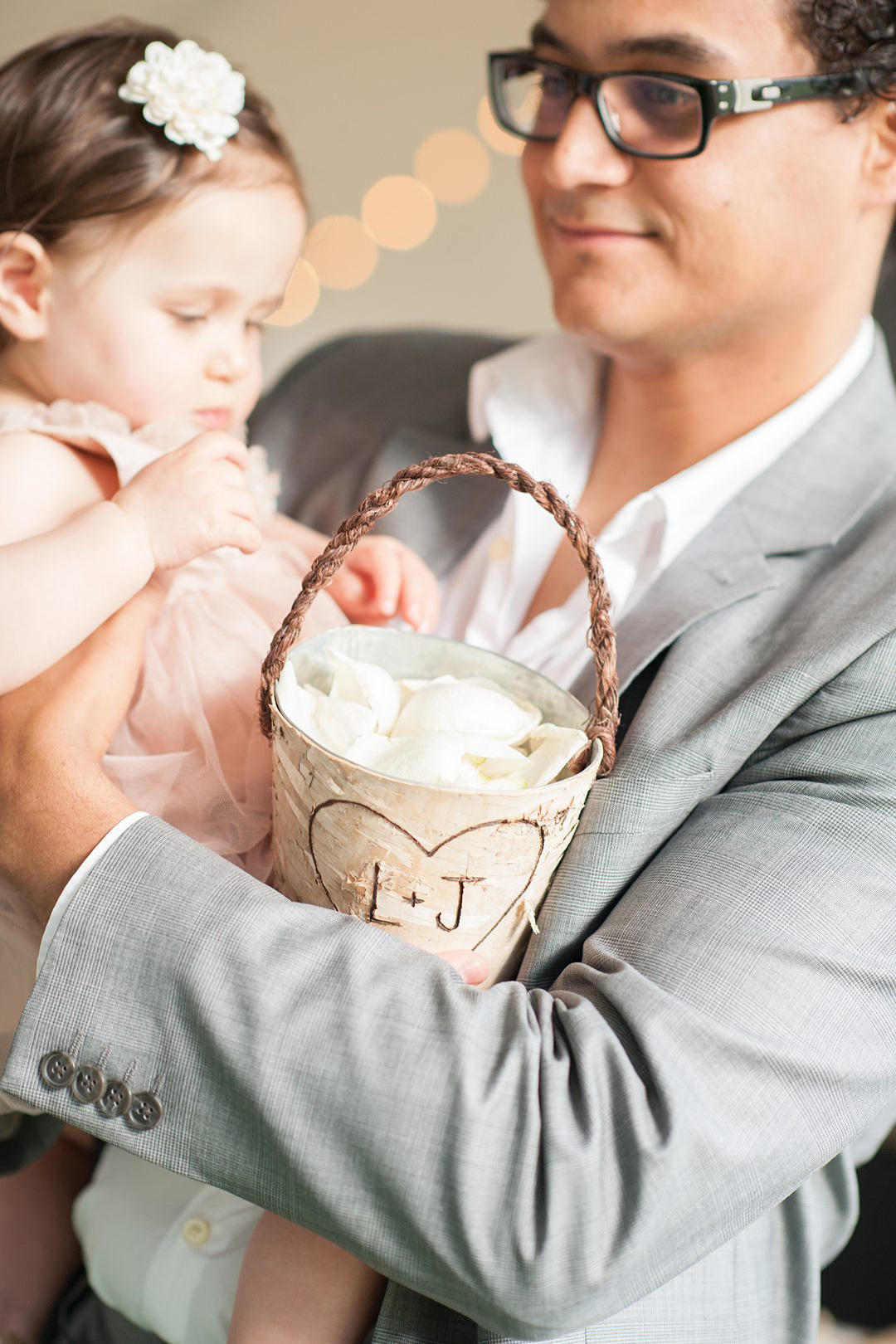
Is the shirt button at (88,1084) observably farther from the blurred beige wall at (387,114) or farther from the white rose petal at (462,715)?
the blurred beige wall at (387,114)

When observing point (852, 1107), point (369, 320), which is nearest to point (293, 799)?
point (852, 1107)

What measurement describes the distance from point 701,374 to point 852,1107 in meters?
1.00

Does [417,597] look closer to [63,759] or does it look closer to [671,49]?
[63,759]

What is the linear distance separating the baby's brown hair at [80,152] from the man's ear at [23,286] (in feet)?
0.07

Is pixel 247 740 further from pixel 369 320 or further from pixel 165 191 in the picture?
pixel 369 320

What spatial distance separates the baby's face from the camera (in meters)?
1.28

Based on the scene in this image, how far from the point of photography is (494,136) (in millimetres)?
2938

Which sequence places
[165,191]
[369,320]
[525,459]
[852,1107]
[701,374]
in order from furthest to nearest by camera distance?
[369,320] → [525,459] → [701,374] → [165,191] → [852,1107]

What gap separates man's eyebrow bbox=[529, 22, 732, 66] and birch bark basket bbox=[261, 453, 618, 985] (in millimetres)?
733

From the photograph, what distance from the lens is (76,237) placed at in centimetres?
128

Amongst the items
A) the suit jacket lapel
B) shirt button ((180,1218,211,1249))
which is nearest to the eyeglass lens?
the suit jacket lapel

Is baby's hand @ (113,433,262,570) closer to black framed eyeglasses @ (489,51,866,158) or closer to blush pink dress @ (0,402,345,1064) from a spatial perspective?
blush pink dress @ (0,402,345,1064)

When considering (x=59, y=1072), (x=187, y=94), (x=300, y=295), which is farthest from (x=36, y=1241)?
(x=300, y=295)

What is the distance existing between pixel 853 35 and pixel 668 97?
230mm
